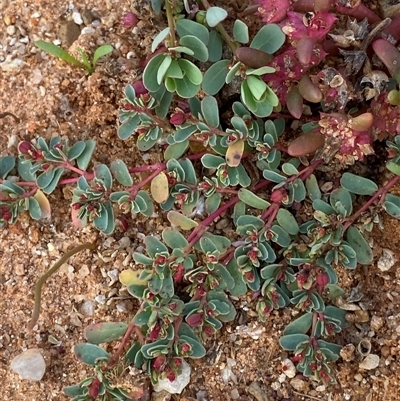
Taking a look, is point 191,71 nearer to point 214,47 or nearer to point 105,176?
point 214,47

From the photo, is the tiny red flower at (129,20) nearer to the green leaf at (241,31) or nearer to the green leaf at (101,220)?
the green leaf at (241,31)

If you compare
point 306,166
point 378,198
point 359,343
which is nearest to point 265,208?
point 306,166

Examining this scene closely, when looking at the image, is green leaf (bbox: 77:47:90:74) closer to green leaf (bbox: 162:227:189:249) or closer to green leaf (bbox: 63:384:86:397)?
green leaf (bbox: 162:227:189:249)

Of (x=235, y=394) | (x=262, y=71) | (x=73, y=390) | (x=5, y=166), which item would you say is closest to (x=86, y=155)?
(x=5, y=166)

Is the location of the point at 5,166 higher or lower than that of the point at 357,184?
higher

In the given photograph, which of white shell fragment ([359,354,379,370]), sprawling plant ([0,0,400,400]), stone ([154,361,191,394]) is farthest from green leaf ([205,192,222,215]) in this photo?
white shell fragment ([359,354,379,370])

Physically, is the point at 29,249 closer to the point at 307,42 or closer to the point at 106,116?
the point at 106,116
